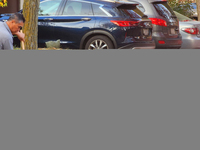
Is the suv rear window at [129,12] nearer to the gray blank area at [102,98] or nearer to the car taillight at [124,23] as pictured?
the car taillight at [124,23]

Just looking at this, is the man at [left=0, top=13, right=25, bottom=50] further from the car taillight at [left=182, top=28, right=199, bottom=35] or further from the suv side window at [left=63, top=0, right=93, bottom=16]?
the car taillight at [left=182, top=28, right=199, bottom=35]

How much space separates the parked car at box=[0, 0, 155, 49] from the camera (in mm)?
8031

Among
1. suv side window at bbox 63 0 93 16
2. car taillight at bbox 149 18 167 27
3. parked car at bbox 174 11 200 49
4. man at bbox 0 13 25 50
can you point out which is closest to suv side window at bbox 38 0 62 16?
suv side window at bbox 63 0 93 16

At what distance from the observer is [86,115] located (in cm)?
230

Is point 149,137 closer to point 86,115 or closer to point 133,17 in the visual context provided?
point 86,115

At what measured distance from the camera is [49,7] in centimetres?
842

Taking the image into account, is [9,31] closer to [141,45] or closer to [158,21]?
[141,45]

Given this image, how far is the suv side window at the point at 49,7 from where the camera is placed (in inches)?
327

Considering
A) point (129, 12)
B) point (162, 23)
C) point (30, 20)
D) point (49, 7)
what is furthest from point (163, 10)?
point (30, 20)

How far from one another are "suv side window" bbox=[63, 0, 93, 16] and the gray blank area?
5.91m

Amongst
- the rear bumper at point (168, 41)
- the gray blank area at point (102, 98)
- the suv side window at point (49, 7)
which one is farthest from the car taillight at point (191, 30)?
the gray blank area at point (102, 98)

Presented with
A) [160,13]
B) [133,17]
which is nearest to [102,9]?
[133,17]

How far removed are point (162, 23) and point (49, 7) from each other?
95.8 inches

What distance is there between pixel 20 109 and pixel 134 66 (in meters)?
0.65
